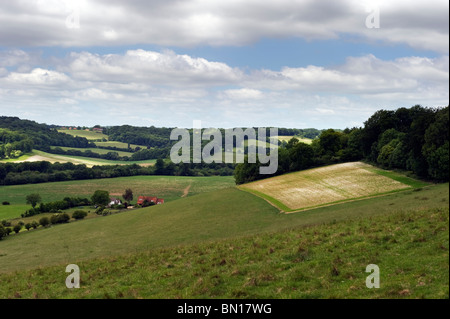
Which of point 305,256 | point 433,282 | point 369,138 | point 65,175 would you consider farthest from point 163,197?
point 433,282

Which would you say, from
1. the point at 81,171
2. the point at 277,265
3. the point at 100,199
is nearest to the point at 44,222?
the point at 100,199

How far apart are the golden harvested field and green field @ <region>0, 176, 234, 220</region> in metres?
47.2

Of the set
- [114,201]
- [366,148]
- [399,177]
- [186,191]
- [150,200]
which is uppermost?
[366,148]

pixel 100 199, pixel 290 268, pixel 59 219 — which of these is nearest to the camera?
A: pixel 290 268

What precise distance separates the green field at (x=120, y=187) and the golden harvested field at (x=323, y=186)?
155 ft

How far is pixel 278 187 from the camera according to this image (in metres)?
69.9

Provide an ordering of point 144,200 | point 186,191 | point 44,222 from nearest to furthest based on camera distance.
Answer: point 44,222, point 144,200, point 186,191

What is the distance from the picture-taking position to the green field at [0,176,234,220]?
4498 inches

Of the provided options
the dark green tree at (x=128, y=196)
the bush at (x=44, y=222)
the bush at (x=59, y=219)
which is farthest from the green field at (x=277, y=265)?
the dark green tree at (x=128, y=196)

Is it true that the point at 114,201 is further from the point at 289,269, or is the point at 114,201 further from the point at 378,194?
the point at 289,269

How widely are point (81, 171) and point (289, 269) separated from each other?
465 ft

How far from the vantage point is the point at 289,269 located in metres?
18.0

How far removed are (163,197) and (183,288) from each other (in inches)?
3889
